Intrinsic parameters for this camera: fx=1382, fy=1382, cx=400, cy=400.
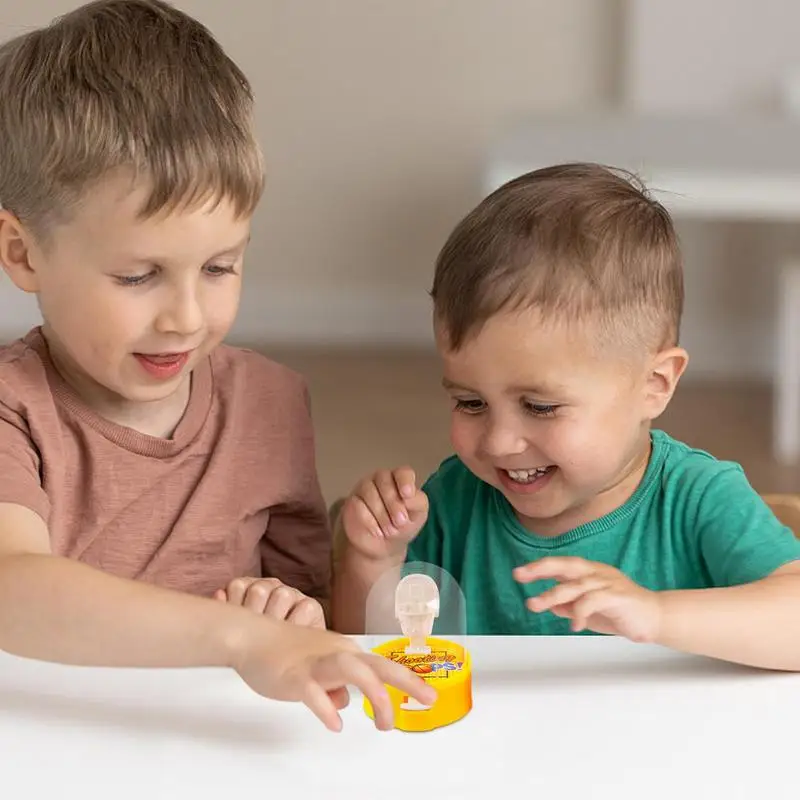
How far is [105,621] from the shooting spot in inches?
35.4

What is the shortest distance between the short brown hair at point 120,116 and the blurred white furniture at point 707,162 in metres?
1.88

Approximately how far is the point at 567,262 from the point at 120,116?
1.25ft

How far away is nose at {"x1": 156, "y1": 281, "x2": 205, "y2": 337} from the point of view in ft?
3.55

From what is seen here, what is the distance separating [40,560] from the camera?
95 centimetres

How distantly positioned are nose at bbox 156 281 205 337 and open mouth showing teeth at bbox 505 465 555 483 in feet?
0.99

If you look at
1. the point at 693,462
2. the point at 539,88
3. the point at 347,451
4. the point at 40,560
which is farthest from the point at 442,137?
the point at 40,560

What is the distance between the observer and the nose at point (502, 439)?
45.1 inches

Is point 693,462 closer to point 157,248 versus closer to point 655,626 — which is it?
point 655,626

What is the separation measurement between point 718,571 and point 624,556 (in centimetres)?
11

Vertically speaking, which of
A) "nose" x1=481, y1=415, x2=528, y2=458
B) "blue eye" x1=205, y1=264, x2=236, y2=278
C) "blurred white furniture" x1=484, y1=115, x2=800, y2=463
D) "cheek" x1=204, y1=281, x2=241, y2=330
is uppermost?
"blurred white furniture" x1=484, y1=115, x2=800, y2=463

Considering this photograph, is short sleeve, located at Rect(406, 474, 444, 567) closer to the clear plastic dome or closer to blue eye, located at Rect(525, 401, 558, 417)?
the clear plastic dome

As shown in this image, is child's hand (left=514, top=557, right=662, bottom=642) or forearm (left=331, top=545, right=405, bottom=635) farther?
forearm (left=331, top=545, right=405, bottom=635)

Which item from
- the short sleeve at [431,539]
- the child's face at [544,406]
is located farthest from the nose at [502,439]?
the short sleeve at [431,539]

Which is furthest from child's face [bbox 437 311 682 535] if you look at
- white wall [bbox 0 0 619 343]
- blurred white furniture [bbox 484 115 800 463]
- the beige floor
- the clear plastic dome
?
white wall [bbox 0 0 619 343]
